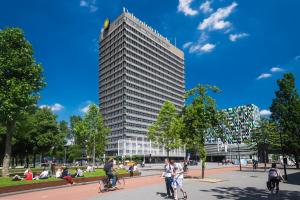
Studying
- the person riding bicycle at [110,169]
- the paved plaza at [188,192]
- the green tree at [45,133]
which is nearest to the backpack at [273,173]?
the paved plaza at [188,192]

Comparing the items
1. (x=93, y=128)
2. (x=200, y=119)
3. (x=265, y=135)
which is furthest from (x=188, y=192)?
(x=93, y=128)

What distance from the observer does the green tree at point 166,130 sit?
4497 cm

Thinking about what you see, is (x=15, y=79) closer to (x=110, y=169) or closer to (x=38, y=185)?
(x=38, y=185)

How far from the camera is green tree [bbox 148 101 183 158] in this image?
44969mm

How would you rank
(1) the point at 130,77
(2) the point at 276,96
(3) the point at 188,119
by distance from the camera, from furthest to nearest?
(1) the point at 130,77 < (2) the point at 276,96 < (3) the point at 188,119

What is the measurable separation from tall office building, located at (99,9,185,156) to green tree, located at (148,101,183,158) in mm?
70241

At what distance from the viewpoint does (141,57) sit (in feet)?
440

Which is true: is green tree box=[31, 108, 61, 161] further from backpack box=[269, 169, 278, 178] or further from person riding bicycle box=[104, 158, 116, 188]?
backpack box=[269, 169, 278, 178]

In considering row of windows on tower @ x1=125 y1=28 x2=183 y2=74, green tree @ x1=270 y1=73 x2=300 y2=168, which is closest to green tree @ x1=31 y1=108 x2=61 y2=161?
green tree @ x1=270 y1=73 x2=300 y2=168

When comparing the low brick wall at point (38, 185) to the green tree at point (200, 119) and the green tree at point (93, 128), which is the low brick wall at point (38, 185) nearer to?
the green tree at point (200, 119)

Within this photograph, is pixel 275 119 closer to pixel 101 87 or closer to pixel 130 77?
pixel 130 77

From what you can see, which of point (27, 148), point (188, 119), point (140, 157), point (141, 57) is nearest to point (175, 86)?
point (141, 57)

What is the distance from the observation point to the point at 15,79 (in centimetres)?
2617

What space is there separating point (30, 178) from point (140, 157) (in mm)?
95015
